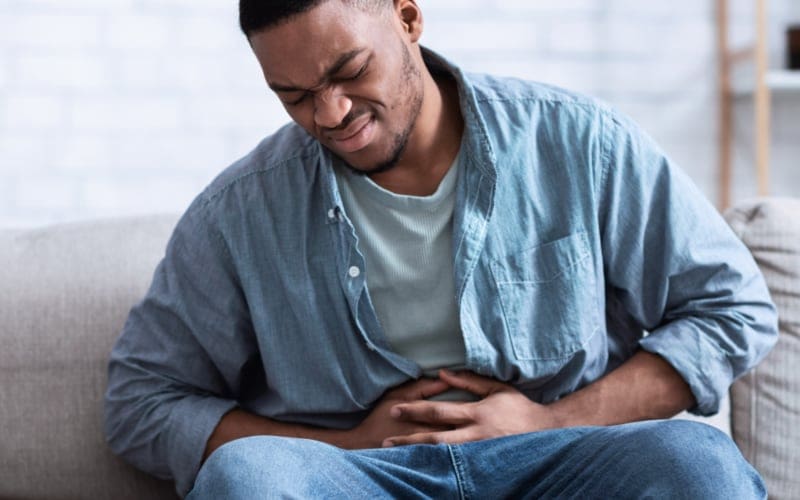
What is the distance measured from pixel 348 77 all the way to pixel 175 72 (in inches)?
53.7

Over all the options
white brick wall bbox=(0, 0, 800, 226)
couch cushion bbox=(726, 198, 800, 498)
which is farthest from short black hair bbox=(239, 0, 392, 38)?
white brick wall bbox=(0, 0, 800, 226)

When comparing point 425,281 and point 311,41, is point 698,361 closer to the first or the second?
point 425,281

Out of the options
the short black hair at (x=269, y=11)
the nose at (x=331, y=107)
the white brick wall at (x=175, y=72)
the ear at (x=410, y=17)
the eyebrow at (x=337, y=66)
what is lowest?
the white brick wall at (x=175, y=72)

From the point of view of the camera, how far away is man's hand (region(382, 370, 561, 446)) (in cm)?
126

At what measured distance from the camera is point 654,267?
53.5 inches

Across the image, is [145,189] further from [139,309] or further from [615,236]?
[615,236]

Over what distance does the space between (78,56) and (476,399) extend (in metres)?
1.55

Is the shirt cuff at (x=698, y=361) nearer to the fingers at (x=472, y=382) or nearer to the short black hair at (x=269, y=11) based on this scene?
the fingers at (x=472, y=382)

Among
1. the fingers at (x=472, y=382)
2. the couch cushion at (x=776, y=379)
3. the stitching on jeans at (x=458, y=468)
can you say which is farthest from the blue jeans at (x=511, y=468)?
the couch cushion at (x=776, y=379)

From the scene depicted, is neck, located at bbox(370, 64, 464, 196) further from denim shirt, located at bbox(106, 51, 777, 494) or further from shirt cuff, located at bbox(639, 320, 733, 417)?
shirt cuff, located at bbox(639, 320, 733, 417)

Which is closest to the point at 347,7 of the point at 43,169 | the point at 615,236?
the point at 615,236

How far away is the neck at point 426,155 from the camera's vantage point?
1.39m

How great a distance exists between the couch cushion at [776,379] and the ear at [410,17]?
0.53m

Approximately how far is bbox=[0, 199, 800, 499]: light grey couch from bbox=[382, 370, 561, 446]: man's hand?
335 mm
